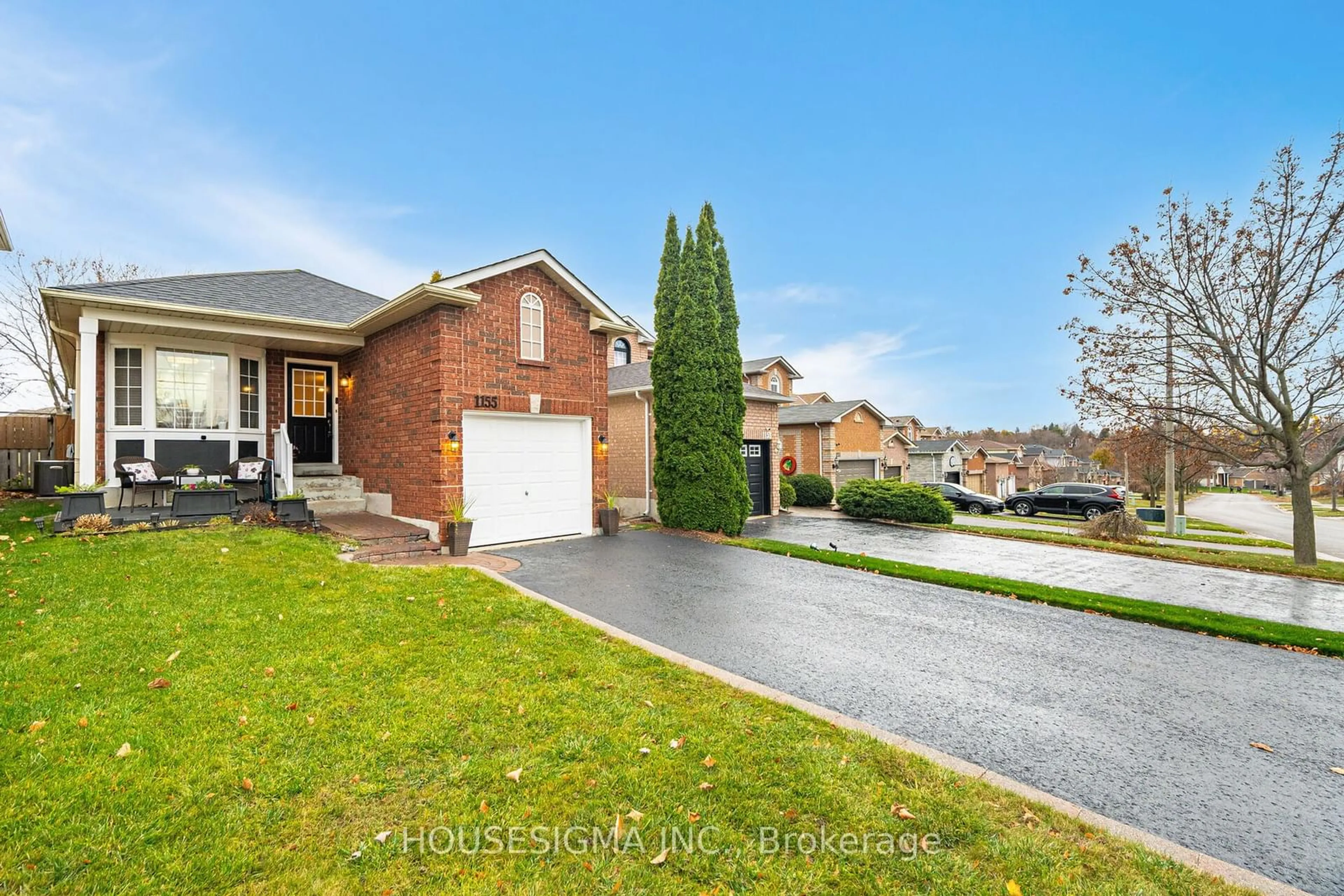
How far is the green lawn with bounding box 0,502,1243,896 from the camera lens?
2.16 m

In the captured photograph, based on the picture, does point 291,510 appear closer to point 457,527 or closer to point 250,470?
point 250,470

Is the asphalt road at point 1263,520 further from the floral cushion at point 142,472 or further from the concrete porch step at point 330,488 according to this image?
the floral cushion at point 142,472

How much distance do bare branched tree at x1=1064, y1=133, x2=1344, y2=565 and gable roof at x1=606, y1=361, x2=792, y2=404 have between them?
7916 millimetres

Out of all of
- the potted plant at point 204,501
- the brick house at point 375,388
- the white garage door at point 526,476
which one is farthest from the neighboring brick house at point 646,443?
the potted plant at point 204,501

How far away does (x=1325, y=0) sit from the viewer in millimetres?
9516

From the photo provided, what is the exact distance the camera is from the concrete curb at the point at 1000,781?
7.39ft

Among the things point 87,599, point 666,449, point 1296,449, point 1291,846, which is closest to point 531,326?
point 666,449

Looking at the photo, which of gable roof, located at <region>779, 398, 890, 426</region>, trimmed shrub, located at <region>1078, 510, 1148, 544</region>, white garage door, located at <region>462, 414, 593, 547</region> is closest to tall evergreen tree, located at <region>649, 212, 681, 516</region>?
white garage door, located at <region>462, 414, 593, 547</region>

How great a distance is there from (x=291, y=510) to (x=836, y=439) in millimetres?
19459

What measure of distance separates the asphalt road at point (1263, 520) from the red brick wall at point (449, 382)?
→ 64.9ft

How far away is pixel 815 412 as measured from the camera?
23.8 meters

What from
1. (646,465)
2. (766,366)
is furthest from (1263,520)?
(646,465)

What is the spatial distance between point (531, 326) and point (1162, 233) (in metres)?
13.3

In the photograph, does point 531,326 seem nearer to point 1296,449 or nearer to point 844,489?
point 844,489
